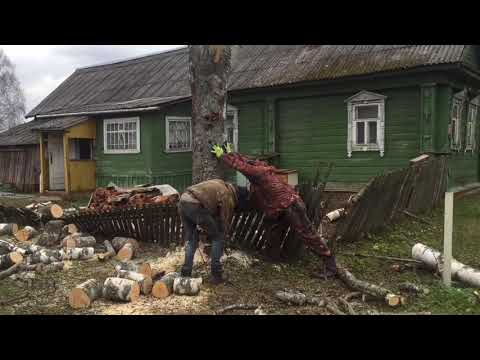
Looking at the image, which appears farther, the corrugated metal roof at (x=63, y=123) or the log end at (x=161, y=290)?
the corrugated metal roof at (x=63, y=123)

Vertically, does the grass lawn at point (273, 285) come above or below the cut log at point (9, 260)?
below

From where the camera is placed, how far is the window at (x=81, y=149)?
15453 millimetres

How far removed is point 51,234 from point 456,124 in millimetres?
10396

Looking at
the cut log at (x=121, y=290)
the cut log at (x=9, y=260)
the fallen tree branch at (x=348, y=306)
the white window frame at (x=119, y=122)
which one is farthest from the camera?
the white window frame at (x=119, y=122)

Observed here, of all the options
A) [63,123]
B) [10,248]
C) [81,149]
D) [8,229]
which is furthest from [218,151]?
[81,149]

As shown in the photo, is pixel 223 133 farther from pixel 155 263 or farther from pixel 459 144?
pixel 459 144

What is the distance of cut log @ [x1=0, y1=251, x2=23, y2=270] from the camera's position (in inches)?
220

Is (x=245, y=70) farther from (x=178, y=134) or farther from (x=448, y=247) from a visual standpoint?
(x=448, y=247)

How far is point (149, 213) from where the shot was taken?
6535mm

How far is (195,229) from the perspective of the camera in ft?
16.2

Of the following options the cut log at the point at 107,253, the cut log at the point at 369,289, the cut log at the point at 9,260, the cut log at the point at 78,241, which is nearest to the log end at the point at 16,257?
the cut log at the point at 9,260

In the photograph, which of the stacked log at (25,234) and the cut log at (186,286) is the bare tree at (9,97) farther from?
the cut log at (186,286)

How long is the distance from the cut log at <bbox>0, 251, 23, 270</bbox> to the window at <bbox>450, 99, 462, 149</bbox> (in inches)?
408

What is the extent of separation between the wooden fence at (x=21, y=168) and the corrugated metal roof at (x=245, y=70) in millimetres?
2027
